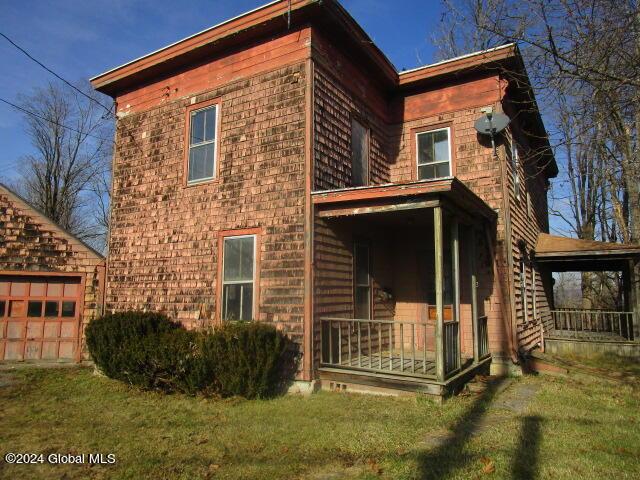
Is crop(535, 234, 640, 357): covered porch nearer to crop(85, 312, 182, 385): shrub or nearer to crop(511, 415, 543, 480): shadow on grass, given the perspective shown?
crop(511, 415, 543, 480): shadow on grass

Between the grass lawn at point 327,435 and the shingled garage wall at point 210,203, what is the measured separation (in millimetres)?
1856

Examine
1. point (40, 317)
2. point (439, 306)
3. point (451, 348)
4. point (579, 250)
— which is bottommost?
point (451, 348)

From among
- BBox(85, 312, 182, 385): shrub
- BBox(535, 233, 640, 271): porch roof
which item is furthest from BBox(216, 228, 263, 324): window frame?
BBox(535, 233, 640, 271): porch roof

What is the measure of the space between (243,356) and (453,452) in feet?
11.0

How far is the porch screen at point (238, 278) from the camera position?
28.0 ft

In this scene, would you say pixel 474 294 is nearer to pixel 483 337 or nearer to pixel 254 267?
pixel 483 337

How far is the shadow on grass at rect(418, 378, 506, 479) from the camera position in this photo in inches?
179

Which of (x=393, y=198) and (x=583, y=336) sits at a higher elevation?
(x=393, y=198)

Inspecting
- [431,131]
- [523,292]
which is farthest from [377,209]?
[523,292]

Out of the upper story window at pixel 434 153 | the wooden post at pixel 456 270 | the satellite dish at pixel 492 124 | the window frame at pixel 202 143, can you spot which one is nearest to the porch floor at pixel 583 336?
the upper story window at pixel 434 153

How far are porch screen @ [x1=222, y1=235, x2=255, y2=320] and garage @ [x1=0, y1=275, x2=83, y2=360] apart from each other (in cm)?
423

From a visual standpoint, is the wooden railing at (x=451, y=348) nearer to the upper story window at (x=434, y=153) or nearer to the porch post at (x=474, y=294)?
the porch post at (x=474, y=294)

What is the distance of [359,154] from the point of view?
995 centimetres

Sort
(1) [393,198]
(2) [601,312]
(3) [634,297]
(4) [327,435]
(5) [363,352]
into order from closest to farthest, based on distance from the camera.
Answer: (4) [327,435]
(1) [393,198]
(5) [363,352]
(3) [634,297]
(2) [601,312]
